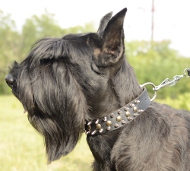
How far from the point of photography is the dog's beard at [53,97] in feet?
8.17

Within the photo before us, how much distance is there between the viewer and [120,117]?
8.19 feet

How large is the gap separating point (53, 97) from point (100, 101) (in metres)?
0.42

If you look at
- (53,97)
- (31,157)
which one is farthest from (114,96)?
(31,157)

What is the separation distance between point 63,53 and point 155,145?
114 cm

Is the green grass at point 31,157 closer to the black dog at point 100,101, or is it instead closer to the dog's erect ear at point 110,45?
the black dog at point 100,101

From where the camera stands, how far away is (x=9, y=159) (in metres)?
4.97

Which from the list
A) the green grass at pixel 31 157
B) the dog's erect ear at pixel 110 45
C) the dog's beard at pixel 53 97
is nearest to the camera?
the dog's erect ear at pixel 110 45

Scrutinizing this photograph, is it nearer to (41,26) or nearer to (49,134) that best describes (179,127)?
(49,134)

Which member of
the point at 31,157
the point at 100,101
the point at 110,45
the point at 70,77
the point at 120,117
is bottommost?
the point at 31,157

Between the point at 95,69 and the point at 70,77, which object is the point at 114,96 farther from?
the point at 70,77

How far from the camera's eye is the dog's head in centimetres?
250

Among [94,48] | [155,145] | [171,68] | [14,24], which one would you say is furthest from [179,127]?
[14,24]

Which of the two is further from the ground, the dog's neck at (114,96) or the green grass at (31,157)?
the dog's neck at (114,96)

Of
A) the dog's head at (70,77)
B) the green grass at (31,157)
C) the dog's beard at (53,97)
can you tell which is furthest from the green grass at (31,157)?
the dog's head at (70,77)
